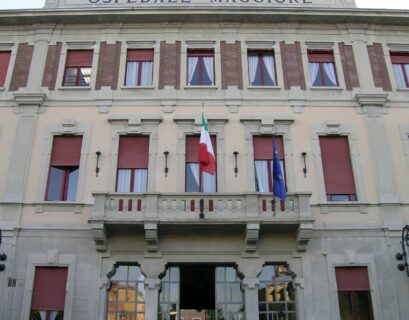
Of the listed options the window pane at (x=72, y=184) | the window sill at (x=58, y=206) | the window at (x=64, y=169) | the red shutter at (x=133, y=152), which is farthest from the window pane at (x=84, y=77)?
the window sill at (x=58, y=206)

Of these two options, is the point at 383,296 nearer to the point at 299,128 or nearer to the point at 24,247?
the point at 299,128

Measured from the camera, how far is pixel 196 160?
15.7 m

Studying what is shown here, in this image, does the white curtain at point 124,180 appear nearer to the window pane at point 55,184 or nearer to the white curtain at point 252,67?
the window pane at point 55,184

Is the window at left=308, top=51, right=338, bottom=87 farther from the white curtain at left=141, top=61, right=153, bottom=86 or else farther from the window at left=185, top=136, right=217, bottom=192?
the white curtain at left=141, top=61, right=153, bottom=86

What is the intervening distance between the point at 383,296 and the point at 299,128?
246 inches

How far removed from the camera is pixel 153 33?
17922 millimetres

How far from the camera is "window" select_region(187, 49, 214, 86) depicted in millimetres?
17172

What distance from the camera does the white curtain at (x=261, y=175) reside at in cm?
1532

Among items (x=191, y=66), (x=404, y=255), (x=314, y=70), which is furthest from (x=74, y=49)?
(x=404, y=255)

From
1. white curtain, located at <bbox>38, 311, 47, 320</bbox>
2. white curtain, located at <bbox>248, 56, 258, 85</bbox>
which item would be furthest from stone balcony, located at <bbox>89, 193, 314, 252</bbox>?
white curtain, located at <bbox>248, 56, 258, 85</bbox>

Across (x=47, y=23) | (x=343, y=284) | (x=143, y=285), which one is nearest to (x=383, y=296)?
(x=343, y=284)

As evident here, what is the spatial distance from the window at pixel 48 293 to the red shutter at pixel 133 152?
4.08m

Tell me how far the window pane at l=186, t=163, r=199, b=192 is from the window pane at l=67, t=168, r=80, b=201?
12.6ft

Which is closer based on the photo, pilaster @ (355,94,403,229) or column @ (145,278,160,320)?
column @ (145,278,160,320)
